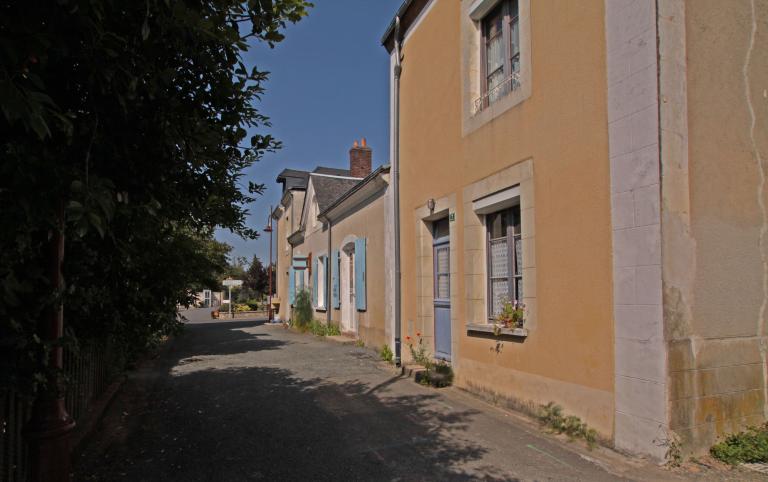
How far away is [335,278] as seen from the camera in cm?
1441

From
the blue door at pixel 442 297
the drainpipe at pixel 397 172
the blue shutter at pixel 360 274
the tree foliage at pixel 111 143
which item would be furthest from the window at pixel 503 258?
the blue shutter at pixel 360 274

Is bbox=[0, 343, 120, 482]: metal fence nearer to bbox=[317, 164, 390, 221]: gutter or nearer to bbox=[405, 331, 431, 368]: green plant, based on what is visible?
bbox=[405, 331, 431, 368]: green plant

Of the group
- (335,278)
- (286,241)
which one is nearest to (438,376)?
(335,278)

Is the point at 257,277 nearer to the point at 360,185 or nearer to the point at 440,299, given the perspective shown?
the point at 360,185

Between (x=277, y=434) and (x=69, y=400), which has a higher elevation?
(x=69, y=400)

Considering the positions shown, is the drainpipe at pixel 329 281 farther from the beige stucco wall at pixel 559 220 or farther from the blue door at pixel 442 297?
the beige stucco wall at pixel 559 220

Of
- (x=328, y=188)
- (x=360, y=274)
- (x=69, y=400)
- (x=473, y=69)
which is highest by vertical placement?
(x=328, y=188)

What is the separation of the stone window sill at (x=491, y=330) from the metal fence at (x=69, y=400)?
4.12 meters

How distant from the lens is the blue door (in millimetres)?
7867

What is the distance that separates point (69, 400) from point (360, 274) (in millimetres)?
8023

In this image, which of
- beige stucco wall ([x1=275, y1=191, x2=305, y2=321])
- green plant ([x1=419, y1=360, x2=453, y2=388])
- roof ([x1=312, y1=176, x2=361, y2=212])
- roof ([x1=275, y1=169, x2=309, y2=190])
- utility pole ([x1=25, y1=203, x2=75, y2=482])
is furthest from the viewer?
roof ([x1=275, y1=169, x2=309, y2=190])

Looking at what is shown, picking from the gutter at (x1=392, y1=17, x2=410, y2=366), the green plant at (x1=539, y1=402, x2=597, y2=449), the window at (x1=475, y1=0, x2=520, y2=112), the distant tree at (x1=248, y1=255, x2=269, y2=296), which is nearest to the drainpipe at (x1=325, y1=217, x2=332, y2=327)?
the gutter at (x1=392, y1=17, x2=410, y2=366)

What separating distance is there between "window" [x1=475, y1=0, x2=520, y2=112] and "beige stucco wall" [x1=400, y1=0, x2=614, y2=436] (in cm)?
44

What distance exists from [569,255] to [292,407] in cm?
356
